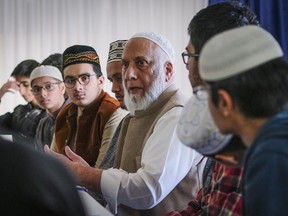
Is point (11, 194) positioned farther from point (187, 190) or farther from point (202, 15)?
point (187, 190)

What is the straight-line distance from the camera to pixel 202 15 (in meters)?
1.43

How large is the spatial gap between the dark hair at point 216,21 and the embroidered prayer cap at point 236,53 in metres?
0.43

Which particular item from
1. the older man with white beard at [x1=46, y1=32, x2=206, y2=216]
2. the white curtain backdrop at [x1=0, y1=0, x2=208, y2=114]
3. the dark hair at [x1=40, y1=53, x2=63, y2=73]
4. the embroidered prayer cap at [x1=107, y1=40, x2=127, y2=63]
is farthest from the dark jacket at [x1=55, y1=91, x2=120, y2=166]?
the white curtain backdrop at [x1=0, y1=0, x2=208, y2=114]

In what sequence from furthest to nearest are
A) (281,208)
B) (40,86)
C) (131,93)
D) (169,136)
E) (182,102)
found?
(40,86)
(131,93)
(182,102)
(169,136)
(281,208)

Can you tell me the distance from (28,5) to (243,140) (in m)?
3.99

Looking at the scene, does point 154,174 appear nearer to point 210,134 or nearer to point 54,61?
point 210,134

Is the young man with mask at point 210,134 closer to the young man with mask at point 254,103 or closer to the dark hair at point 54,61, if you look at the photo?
the young man with mask at point 254,103

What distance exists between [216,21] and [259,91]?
21.6 inches

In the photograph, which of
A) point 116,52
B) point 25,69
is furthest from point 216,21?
point 25,69

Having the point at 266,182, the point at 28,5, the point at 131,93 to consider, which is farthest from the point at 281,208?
the point at 28,5

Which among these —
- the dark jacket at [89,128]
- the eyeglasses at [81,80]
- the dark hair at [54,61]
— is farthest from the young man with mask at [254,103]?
the dark hair at [54,61]

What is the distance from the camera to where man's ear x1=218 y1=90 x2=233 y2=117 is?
919 millimetres

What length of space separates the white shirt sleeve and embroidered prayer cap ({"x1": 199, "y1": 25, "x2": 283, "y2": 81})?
77cm

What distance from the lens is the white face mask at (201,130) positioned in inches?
39.6
